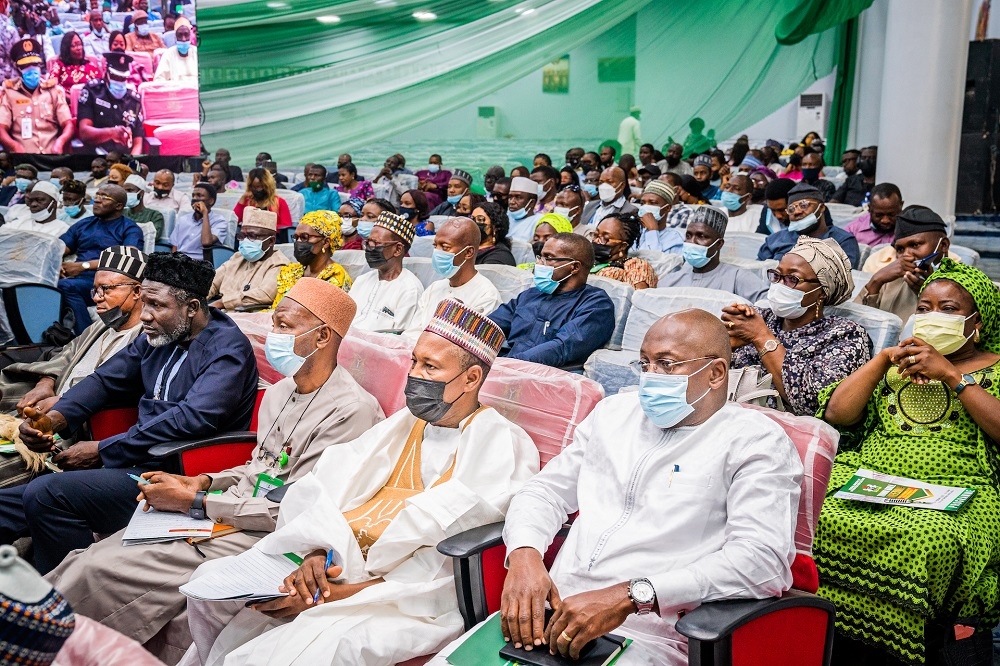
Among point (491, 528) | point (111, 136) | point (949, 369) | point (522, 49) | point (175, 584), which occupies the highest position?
point (522, 49)

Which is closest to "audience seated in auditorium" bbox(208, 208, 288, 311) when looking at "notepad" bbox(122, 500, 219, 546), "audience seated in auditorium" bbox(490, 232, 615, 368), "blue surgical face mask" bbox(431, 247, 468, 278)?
"blue surgical face mask" bbox(431, 247, 468, 278)

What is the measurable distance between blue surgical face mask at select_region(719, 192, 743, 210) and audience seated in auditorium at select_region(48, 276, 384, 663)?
16.4 feet

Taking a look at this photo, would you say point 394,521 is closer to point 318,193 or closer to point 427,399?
point 427,399

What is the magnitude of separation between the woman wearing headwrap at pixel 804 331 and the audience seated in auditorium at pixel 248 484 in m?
1.55

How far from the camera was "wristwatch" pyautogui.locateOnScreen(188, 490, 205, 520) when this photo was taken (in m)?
3.04

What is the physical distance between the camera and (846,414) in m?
3.28

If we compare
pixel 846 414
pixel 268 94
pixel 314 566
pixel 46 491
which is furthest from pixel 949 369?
pixel 268 94

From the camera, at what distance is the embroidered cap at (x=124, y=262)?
168 inches

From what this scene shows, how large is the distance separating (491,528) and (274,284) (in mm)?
4118

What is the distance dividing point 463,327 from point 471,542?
0.77 meters

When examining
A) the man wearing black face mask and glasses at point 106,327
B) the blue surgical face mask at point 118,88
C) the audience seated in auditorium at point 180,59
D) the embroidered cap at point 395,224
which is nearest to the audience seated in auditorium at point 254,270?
the embroidered cap at point 395,224

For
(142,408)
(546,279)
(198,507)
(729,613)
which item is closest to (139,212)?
(546,279)

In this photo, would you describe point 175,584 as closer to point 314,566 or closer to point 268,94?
point 314,566

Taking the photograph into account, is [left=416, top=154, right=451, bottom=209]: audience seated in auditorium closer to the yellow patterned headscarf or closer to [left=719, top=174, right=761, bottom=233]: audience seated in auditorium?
[left=719, top=174, right=761, bottom=233]: audience seated in auditorium
